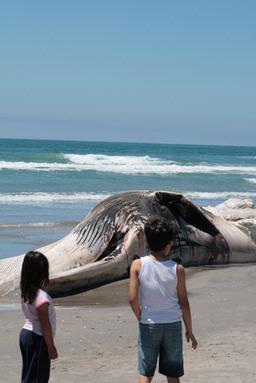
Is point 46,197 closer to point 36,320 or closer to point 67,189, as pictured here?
point 67,189

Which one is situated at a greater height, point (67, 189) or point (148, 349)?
point (148, 349)

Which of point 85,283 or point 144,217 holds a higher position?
point 144,217

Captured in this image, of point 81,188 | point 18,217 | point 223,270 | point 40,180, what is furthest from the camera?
point 40,180

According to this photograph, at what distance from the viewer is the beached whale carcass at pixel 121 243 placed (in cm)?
967

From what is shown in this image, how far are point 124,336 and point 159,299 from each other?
7.86ft

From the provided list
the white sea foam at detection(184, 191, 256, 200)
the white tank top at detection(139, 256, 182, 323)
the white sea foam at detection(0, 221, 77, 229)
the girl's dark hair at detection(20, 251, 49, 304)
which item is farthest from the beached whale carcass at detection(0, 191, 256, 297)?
Result: the white sea foam at detection(184, 191, 256, 200)

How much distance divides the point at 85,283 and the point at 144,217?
131cm

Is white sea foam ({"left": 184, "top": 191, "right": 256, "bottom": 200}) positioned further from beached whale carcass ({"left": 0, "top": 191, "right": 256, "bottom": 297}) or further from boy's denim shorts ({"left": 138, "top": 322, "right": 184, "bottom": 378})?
boy's denim shorts ({"left": 138, "top": 322, "right": 184, "bottom": 378})

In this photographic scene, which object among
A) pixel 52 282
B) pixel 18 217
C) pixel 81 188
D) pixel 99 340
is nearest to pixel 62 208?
pixel 18 217

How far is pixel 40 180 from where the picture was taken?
35125 millimetres

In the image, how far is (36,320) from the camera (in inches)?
183

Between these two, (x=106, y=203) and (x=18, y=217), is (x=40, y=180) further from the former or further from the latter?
(x=106, y=203)

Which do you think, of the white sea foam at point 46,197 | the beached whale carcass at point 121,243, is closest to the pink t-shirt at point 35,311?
the beached whale carcass at point 121,243

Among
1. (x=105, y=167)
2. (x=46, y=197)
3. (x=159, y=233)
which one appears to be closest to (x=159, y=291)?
(x=159, y=233)
